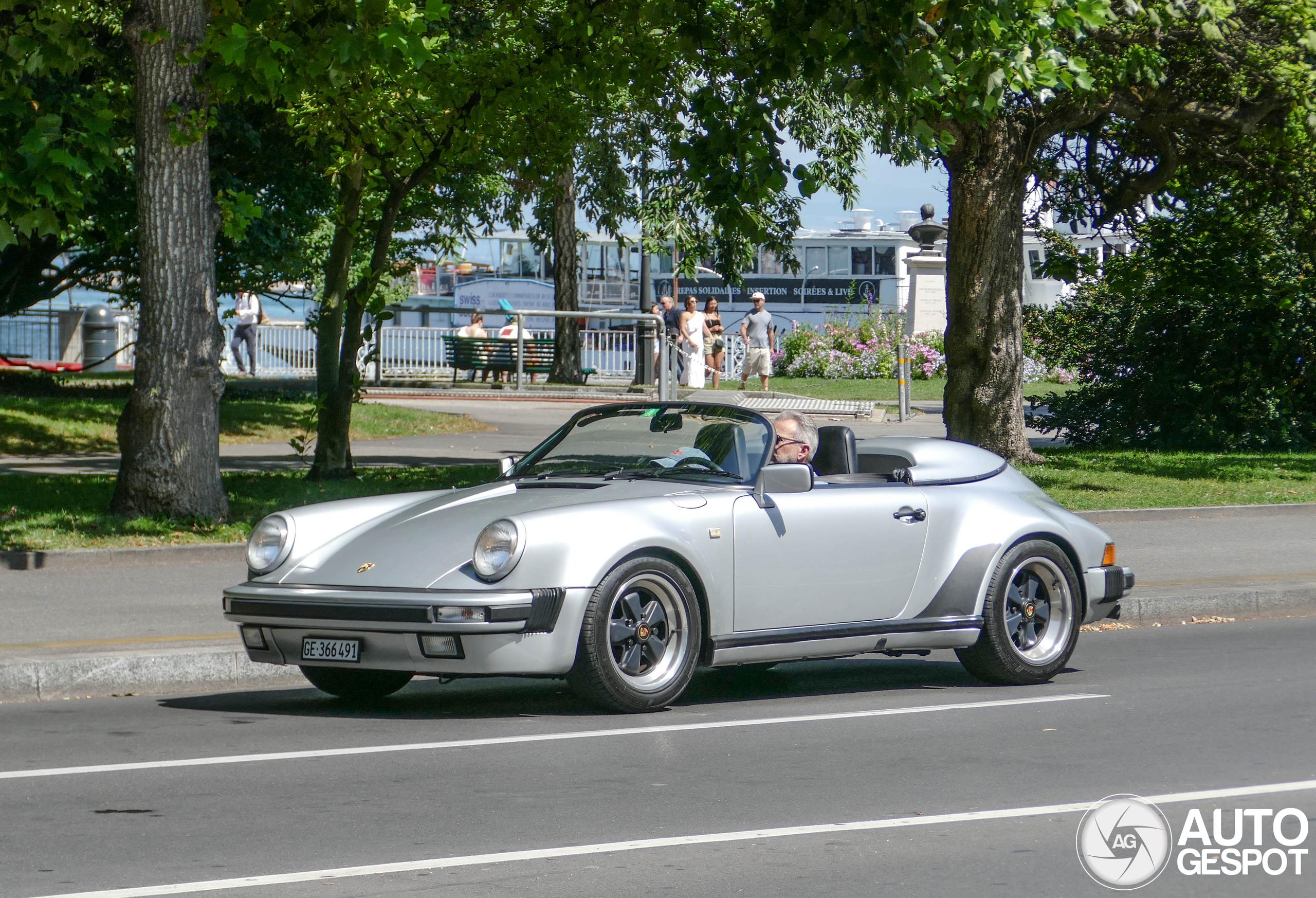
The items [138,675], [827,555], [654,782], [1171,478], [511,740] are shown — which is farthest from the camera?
[1171,478]

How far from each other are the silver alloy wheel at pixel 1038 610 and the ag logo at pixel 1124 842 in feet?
8.05

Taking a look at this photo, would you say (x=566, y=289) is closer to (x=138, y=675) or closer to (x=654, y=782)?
(x=138, y=675)

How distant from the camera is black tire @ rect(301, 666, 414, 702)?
745cm

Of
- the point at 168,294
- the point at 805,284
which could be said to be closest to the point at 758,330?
the point at 168,294

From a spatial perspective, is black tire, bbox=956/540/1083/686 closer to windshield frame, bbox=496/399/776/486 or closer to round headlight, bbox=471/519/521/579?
windshield frame, bbox=496/399/776/486

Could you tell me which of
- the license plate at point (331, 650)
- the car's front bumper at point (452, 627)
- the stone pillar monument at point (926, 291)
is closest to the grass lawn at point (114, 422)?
the license plate at point (331, 650)

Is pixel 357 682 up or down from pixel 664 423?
down

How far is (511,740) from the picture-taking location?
258 inches

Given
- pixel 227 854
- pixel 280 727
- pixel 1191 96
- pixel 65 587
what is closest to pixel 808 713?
pixel 280 727

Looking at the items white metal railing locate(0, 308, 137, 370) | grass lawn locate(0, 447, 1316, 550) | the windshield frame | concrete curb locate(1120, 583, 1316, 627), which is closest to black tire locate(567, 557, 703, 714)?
the windshield frame

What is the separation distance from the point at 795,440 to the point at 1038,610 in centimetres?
153

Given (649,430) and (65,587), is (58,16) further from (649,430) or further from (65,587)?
(649,430)

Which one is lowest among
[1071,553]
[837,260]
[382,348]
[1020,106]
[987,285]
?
[1071,553]

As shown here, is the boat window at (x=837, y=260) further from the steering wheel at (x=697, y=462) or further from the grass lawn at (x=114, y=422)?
the steering wheel at (x=697, y=462)
